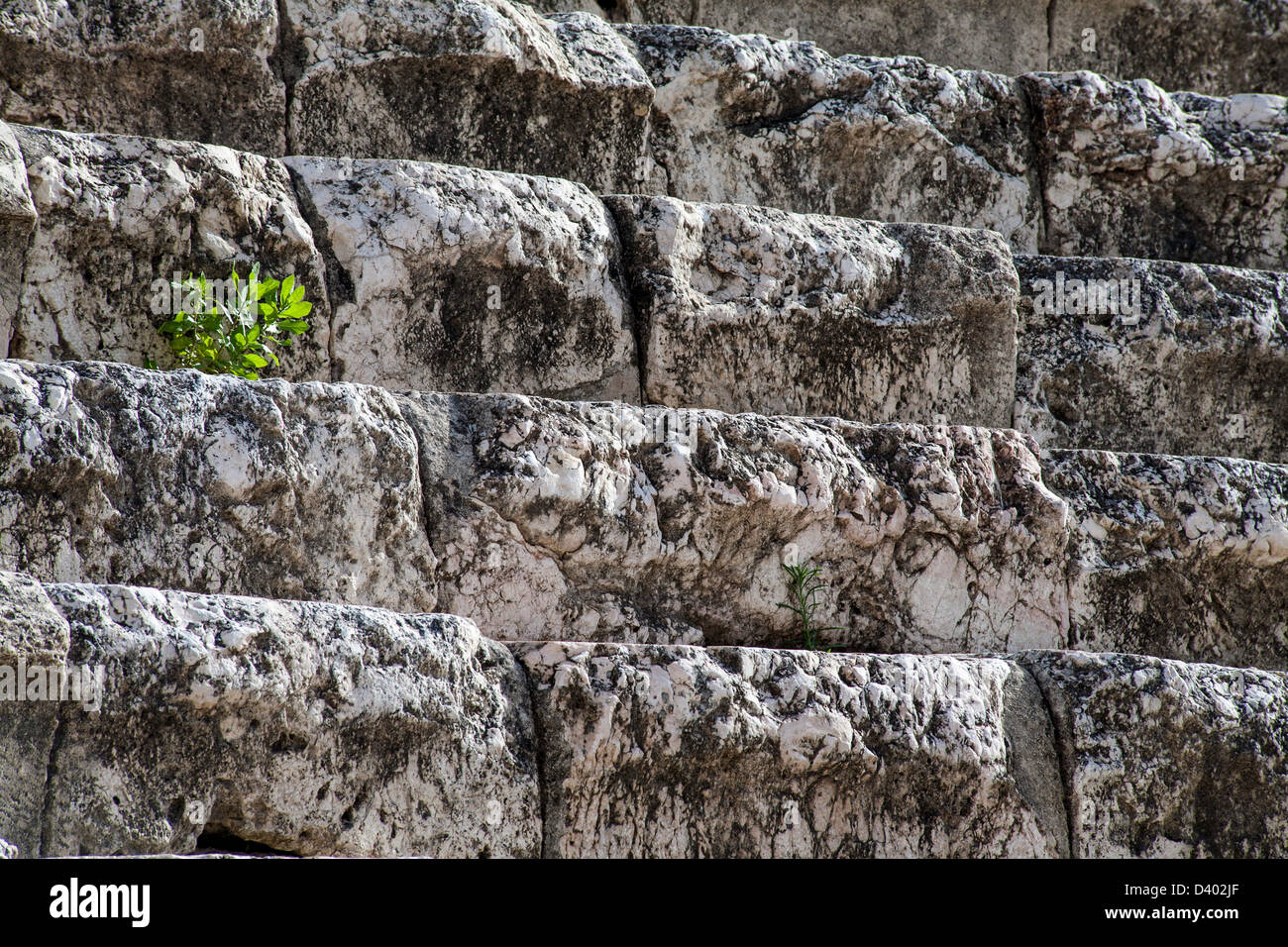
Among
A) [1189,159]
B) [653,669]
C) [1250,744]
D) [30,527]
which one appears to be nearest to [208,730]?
[30,527]

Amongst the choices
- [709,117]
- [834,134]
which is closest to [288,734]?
[709,117]

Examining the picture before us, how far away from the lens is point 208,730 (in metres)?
2.17

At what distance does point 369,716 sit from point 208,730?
282mm

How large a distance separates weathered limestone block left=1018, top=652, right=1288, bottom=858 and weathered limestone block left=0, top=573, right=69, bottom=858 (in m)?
2.09

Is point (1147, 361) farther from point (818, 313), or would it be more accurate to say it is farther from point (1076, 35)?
point (1076, 35)

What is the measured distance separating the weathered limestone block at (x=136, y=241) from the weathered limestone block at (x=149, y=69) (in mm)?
392

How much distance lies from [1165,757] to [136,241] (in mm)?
2614

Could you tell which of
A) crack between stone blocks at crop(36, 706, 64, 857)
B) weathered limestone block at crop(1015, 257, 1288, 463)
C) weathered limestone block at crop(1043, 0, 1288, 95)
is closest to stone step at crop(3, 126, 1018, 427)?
weathered limestone block at crop(1015, 257, 1288, 463)

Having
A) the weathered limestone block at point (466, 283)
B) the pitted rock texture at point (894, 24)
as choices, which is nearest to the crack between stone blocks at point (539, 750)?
the weathered limestone block at point (466, 283)

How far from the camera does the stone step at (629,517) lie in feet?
7.84

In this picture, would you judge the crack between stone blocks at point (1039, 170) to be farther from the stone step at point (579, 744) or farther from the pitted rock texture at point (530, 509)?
the stone step at point (579, 744)

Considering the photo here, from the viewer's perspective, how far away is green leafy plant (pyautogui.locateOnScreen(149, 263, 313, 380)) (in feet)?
9.21

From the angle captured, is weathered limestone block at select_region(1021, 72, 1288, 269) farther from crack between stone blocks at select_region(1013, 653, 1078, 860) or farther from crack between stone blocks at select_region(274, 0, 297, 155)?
crack between stone blocks at select_region(274, 0, 297, 155)
